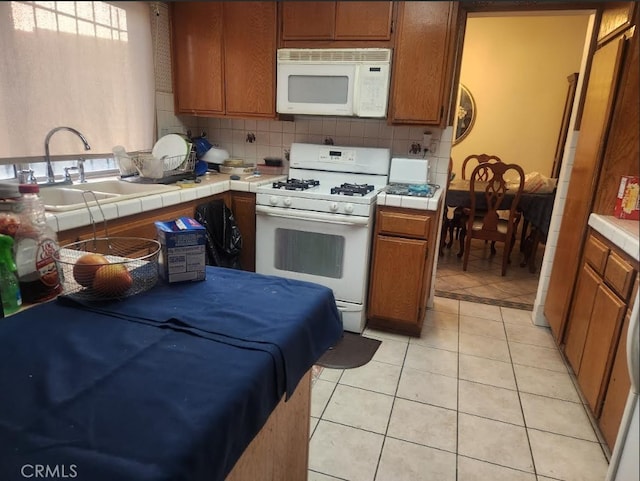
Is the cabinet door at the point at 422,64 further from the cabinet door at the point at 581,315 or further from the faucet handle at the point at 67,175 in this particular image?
the faucet handle at the point at 67,175

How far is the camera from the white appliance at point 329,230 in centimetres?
252

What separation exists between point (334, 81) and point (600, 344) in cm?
201

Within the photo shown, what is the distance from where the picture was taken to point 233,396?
0.69 m

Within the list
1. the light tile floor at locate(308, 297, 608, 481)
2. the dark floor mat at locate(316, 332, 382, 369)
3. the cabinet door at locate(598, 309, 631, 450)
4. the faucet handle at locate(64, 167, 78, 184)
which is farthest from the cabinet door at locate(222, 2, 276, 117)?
the cabinet door at locate(598, 309, 631, 450)

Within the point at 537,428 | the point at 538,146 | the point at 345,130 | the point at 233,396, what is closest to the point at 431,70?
the point at 345,130

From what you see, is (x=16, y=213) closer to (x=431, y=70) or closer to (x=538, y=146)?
(x=431, y=70)

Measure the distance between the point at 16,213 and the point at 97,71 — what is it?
0.38m

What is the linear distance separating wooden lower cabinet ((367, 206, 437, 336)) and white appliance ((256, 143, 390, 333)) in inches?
3.0

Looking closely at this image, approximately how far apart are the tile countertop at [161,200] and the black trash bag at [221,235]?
0.11m

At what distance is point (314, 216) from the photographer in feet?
8.38

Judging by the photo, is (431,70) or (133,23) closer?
(133,23)

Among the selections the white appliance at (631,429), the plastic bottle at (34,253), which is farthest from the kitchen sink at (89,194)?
the white appliance at (631,429)

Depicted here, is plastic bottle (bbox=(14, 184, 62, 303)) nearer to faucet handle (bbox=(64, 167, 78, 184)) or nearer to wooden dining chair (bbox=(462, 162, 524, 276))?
faucet handle (bbox=(64, 167, 78, 184))

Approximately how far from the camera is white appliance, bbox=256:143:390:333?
252cm
